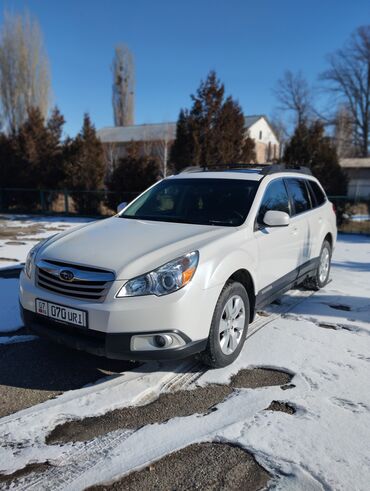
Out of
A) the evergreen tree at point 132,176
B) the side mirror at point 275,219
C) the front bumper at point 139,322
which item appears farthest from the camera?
the evergreen tree at point 132,176

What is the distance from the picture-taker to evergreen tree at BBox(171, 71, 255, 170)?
13.8 m

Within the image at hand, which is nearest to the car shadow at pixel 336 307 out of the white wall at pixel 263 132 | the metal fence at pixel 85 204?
the metal fence at pixel 85 204

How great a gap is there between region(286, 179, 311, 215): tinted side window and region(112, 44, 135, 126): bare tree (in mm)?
44159

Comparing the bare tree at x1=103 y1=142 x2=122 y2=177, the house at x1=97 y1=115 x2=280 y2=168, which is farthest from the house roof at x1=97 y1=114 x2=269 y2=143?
the bare tree at x1=103 y1=142 x2=122 y2=177

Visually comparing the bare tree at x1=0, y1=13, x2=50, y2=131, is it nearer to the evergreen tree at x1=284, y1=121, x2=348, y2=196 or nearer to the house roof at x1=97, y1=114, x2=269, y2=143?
the house roof at x1=97, y1=114, x2=269, y2=143

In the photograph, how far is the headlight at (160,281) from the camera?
3023 millimetres

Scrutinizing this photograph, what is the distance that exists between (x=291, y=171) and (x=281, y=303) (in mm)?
1761

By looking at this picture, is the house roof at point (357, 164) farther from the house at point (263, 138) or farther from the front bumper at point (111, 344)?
the front bumper at point (111, 344)

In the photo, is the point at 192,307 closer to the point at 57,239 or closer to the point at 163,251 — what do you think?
the point at 163,251

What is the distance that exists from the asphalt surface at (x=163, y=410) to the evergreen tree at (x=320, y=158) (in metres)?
10.9

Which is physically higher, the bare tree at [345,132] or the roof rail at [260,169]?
the bare tree at [345,132]

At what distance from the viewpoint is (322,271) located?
6.27 metres

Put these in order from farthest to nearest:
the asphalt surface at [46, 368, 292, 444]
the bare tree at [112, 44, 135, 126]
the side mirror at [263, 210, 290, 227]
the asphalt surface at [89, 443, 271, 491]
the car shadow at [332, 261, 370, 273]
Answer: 1. the bare tree at [112, 44, 135, 126]
2. the car shadow at [332, 261, 370, 273]
3. the side mirror at [263, 210, 290, 227]
4. the asphalt surface at [46, 368, 292, 444]
5. the asphalt surface at [89, 443, 271, 491]

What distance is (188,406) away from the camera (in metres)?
3.01
